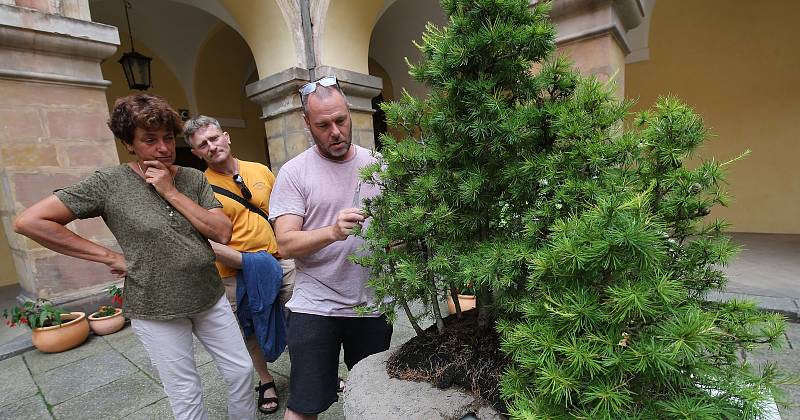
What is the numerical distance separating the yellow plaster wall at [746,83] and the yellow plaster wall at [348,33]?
460 cm

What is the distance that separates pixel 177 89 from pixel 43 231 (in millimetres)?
7305

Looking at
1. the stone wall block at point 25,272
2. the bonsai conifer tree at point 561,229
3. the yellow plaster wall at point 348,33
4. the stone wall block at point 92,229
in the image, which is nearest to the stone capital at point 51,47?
the stone wall block at point 92,229

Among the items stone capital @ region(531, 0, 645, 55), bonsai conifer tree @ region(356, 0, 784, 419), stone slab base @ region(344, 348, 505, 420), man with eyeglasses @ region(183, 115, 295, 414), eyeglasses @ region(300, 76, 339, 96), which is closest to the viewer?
bonsai conifer tree @ region(356, 0, 784, 419)

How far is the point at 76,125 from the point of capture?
367 centimetres

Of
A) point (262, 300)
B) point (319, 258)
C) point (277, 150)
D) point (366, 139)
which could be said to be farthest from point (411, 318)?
point (277, 150)

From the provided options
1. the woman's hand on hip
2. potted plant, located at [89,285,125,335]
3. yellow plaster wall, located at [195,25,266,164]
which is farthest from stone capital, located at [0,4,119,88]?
yellow plaster wall, located at [195,25,266,164]

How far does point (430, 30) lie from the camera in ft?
3.53

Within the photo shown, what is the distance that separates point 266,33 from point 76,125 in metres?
2.27

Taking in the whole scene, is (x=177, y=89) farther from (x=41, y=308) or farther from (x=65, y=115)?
(x=41, y=308)

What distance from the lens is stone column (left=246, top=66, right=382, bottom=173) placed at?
4.49 metres

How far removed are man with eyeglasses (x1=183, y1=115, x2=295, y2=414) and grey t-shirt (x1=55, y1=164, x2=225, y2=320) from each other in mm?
403

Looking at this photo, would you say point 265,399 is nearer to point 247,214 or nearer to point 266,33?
point 247,214

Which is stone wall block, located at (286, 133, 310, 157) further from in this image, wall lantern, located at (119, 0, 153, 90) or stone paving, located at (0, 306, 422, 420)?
wall lantern, located at (119, 0, 153, 90)

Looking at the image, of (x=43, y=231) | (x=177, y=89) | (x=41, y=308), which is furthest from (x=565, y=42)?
(x=177, y=89)
